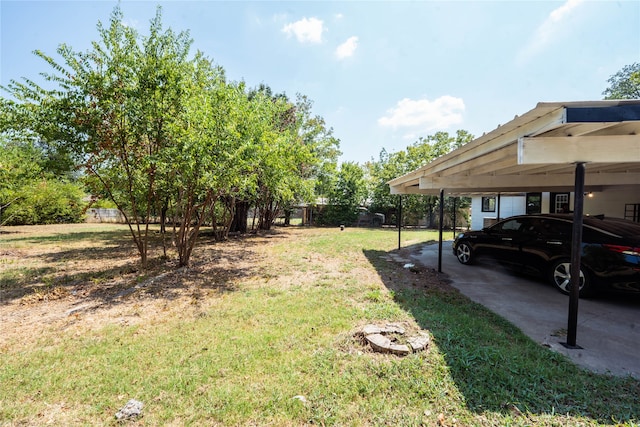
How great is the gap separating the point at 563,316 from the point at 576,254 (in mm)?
1396

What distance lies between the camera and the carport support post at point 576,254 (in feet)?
10.2

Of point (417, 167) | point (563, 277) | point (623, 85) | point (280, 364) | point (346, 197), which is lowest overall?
point (280, 364)

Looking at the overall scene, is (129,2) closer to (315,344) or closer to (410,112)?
(315,344)

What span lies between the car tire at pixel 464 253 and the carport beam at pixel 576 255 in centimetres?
438

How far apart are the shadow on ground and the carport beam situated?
0.40 meters

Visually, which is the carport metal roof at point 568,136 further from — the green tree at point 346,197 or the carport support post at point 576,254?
the green tree at point 346,197

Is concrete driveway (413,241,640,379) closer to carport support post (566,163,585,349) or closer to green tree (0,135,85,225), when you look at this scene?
carport support post (566,163,585,349)

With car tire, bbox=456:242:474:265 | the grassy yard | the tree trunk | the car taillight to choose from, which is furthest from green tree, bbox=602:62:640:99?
the tree trunk

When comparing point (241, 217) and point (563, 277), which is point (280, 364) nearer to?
point (563, 277)

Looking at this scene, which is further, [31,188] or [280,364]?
[31,188]

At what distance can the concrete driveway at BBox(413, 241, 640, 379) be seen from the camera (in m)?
2.93

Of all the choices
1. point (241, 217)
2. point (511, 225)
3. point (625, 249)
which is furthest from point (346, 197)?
point (625, 249)

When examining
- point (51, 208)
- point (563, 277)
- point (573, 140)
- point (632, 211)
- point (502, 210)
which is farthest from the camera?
point (51, 208)

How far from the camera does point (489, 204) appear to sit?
667 inches
